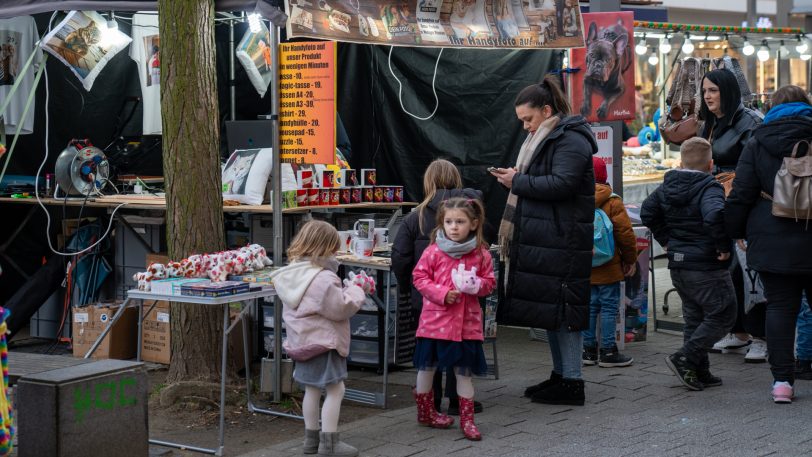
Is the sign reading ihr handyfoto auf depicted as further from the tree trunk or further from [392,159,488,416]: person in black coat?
[392,159,488,416]: person in black coat

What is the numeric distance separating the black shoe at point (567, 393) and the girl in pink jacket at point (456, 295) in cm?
83

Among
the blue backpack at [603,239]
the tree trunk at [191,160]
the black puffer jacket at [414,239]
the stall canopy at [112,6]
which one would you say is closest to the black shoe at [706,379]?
the blue backpack at [603,239]

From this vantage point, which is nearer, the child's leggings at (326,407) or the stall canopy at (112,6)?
the child's leggings at (326,407)

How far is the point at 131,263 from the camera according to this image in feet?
29.1

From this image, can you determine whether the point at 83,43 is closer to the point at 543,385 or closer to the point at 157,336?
the point at 157,336

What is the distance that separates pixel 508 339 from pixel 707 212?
2.70 meters

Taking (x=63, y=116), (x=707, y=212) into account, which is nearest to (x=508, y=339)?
(x=707, y=212)

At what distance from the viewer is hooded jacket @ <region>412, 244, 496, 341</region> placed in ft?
19.4

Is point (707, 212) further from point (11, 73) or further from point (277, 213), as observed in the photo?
point (11, 73)

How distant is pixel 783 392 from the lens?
21.4 ft

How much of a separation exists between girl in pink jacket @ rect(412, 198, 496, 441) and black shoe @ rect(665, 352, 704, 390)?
1.62 m

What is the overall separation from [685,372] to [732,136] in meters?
1.96

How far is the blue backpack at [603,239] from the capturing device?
7512 millimetres

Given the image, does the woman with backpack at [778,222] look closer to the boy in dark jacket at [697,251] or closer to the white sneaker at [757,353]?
the boy in dark jacket at [697,251]
